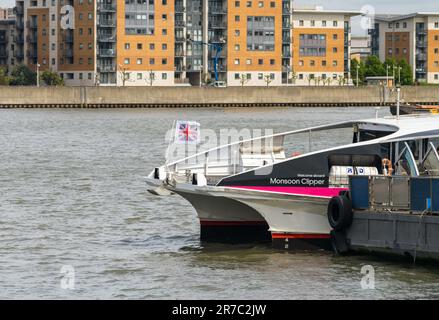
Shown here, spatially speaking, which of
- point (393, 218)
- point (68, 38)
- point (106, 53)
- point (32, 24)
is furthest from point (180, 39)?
point (393, 218)

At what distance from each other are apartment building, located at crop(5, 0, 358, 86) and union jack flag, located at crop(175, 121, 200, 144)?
139 meters

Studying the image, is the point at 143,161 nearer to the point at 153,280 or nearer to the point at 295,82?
the point at 153,280

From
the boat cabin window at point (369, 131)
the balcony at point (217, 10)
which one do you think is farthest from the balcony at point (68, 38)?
the boat cabin window at point (369, 131)

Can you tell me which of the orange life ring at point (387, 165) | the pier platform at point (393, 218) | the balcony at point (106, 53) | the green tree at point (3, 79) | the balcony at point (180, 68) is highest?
the balcony at point (106, 53)

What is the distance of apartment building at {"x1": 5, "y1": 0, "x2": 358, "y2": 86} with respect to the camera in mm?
172625

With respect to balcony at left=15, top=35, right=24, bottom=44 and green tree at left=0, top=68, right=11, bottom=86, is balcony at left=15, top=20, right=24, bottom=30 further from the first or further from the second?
green tree at left=0, top=68, right=11, bottom=86

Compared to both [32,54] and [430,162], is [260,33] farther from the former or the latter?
[430,162]

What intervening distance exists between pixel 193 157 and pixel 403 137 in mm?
5998

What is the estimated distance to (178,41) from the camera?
176m

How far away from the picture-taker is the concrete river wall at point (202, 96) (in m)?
152

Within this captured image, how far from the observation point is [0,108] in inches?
5969

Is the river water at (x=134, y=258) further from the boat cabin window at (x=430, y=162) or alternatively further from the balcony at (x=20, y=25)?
the balcony at (x=20, y=25)

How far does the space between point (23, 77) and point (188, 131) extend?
147m

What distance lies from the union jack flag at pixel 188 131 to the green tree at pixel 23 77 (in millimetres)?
145543
